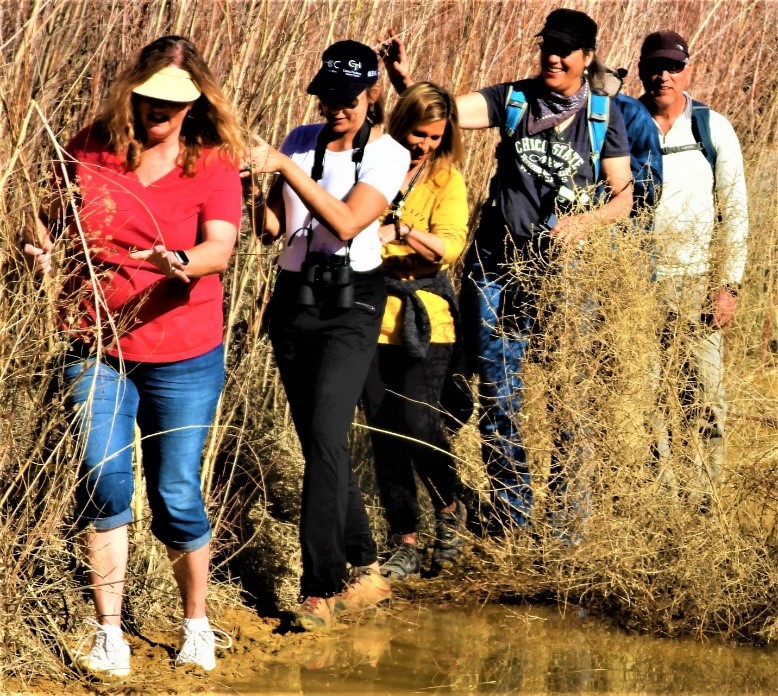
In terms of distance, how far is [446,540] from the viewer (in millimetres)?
4973

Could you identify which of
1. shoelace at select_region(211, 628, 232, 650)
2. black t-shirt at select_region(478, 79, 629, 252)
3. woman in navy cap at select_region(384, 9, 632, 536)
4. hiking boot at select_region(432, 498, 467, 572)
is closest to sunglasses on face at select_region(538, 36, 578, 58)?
woman in navy cap at select_region(384, 9, 632, 536)

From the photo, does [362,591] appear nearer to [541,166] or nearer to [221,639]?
[221,639]

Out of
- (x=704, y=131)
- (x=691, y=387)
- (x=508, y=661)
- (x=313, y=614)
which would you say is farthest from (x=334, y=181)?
(x=704, y=131)

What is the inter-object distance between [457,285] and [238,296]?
5.99ft

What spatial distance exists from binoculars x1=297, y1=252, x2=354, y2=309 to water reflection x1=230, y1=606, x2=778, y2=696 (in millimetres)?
1092

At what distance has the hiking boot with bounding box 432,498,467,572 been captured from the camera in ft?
16.2

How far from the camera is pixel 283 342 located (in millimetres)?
4195

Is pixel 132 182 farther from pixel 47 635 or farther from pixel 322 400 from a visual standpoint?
pixel 47 635

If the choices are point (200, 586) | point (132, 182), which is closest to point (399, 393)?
point (200, 586)

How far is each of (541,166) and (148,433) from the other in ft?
5.81

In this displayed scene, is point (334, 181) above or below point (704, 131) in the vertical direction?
below

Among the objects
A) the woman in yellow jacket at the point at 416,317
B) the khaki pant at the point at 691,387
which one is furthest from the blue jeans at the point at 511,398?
the khaki pant at the point at 691,387

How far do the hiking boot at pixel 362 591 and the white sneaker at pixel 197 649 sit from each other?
1.96 feet

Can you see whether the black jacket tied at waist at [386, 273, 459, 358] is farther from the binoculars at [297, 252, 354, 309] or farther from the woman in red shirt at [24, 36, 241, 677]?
the woman in red shirt at [24, 36, 241, 677]
